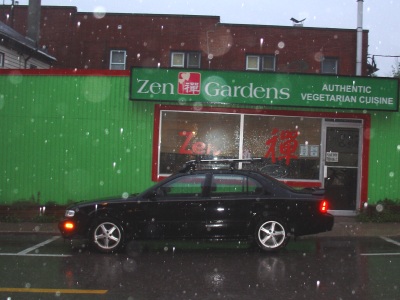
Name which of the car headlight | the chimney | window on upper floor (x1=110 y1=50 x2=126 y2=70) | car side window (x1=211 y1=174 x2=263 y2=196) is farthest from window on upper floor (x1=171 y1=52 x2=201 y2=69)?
the car headlight

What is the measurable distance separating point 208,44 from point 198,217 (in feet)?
A: 55.0

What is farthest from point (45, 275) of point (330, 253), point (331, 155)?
point (331, 155)

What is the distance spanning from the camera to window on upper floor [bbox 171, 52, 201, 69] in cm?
2434

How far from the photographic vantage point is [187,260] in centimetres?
827

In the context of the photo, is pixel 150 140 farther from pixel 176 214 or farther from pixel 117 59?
pixel 117 59

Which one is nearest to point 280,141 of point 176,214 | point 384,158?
point 384,158

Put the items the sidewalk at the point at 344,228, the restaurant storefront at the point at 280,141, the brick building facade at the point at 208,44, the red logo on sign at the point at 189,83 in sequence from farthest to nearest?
1. the brick building facade at the point at 208,44
2. the restaurant storefront at the point at 280,141
3. the red logo on sign at the point at 189,83
4. the sidewalk at the point at 344,228

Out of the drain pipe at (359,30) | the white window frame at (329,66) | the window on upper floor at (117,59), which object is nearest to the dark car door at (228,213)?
the drain pipe at (359,30)

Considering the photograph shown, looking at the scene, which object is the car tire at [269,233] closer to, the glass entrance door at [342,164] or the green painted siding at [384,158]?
the glass entrance door at [342,164]

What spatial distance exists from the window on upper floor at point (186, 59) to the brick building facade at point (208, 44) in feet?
0.16

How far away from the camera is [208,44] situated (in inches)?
957

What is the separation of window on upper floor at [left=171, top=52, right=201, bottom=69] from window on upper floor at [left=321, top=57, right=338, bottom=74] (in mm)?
6049

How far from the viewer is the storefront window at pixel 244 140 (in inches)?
522

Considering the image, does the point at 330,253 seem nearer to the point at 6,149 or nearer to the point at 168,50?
the point at 6,149
